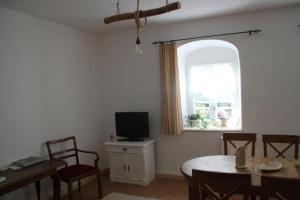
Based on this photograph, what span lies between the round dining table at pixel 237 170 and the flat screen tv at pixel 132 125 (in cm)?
161

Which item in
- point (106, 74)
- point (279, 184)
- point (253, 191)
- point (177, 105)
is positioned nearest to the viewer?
point (279, 184)

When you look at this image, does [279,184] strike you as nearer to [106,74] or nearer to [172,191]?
[172,191]

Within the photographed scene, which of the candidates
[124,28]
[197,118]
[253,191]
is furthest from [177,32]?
[253,191]

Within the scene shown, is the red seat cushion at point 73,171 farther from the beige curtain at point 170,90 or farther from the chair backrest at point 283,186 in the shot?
the chair backrest at point 283,186

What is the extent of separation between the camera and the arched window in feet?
14.7

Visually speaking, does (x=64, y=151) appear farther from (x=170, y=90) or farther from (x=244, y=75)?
(x=244, y=75)

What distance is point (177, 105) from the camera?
13.9 feet

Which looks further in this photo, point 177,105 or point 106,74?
point 106,74

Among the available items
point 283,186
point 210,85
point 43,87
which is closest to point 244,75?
point 210,85

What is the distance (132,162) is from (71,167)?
0.97 metres

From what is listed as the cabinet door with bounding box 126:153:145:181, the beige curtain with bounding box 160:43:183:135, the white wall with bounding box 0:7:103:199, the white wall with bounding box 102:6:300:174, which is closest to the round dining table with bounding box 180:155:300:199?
the white wall with bounding box 102:6:300:174

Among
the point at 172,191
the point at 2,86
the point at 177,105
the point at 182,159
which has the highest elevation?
the point at 2,86

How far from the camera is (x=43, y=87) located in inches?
146

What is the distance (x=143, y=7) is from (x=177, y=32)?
40.1 inches
